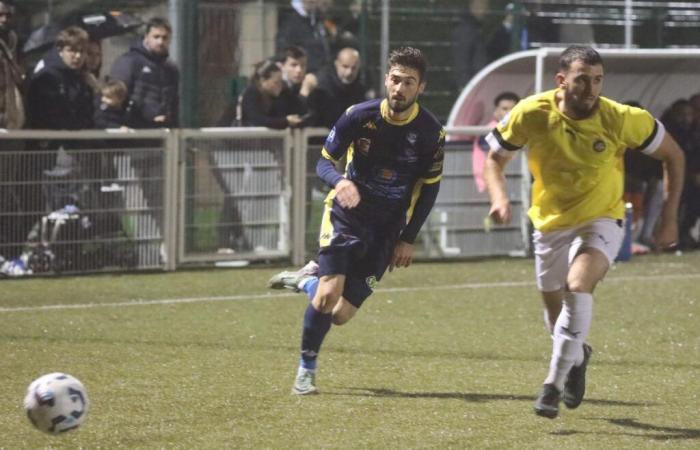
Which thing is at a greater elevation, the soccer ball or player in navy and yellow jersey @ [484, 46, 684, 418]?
player in navy and yellow jersey @ [484, 46, 684, 418]

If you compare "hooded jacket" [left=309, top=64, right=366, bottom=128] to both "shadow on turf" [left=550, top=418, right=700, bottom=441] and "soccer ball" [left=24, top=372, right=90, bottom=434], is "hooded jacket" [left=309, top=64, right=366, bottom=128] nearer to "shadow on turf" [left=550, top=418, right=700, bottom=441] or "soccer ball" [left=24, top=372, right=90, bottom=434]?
"shadow on turf" [left=550, top=418, right=700, bottom=441]

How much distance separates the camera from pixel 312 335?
7766 mm

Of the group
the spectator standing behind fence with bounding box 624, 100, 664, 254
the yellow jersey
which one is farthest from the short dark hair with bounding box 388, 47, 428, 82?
the spectator standing behind fence with bounding box 624, 100, 664, 254

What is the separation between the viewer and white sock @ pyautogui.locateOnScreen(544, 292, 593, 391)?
22.9 feet

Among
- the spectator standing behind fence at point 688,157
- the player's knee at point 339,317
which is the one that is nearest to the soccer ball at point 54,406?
the player's knee at point 339,317

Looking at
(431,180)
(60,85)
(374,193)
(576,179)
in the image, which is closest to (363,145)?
(374,193)

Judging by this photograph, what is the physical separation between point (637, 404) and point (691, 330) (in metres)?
2.90

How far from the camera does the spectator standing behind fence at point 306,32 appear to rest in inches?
603

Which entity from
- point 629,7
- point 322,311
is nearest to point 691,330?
point 322,311

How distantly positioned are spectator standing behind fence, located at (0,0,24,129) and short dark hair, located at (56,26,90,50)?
0.40 m

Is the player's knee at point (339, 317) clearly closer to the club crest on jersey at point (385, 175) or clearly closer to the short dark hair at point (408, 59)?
the club crest on jersey at point (385, 175)

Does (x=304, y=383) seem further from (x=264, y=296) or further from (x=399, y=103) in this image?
(x=264, y=296)

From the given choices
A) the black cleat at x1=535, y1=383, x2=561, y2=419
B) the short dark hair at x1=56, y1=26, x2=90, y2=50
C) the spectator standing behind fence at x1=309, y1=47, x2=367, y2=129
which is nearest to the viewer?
the black cleat at x1=535, y1=383, x2=561, y2=419

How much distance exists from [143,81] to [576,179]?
22.6 feet
